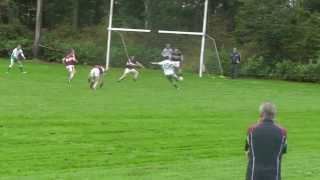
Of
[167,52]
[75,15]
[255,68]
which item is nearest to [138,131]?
[167,52]

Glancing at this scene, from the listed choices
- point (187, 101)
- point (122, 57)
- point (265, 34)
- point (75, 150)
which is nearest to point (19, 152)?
point (75, 150)

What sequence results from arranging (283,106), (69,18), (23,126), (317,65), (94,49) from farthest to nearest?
(69,18) < (94,49) < (317,65) < (283,106) < (23,126)

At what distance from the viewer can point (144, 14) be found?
171ft

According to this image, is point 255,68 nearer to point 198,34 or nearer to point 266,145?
point 198,34

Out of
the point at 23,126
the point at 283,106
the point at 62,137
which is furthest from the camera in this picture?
the point at 283,106

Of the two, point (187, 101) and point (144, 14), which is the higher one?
point (144, 14)

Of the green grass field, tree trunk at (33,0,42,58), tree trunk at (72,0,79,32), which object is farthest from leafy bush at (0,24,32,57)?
the green grass field

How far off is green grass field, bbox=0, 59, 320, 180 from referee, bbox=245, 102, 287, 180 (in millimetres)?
4503

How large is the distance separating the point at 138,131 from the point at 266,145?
11071 mm

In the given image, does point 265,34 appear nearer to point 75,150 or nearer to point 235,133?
point 235,133

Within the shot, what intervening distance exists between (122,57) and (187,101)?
2022cm

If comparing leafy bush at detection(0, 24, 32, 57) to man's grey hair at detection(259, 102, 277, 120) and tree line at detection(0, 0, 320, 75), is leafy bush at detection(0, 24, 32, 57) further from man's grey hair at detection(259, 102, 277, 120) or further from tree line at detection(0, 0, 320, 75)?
man's grey hair at detection(259, 102, 277, 120)

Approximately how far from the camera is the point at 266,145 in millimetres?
10000

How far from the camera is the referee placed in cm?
996
